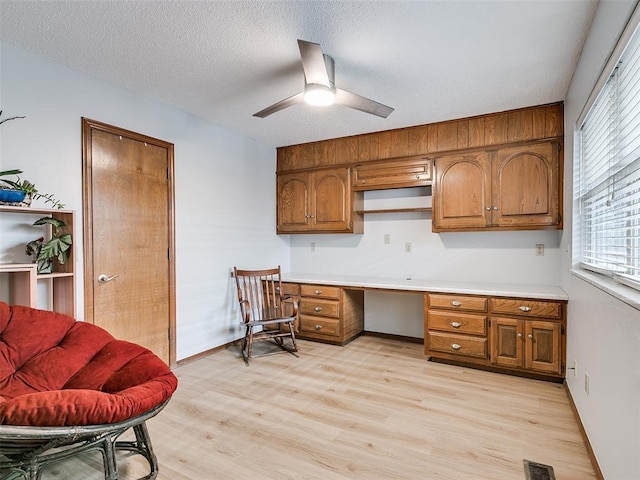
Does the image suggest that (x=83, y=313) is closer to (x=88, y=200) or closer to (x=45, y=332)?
(x=45, y=332)

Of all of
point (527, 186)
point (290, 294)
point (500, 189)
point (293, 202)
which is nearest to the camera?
point (527, 186)

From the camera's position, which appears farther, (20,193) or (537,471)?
(20,193)

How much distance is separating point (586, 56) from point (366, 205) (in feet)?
8.39

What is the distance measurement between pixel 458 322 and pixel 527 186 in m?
1.39

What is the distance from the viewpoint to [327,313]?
3.99m

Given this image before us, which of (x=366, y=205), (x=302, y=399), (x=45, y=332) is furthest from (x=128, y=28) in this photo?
(x=366, y=205)

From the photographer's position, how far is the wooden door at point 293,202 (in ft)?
14.6

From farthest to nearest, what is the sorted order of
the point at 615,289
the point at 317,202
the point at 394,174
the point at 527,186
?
the point at 317,202 < the point at 394,174 < the point at 527,186 < the point at 615,289

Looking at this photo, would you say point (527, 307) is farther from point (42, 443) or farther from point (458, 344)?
point (42, 443)

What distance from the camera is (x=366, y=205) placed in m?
4.39

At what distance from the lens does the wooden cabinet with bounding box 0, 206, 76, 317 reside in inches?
82.8

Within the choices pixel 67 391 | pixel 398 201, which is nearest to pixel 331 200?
pixel 398 201

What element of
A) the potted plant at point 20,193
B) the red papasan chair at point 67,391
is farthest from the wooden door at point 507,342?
the potted plant at point 20,193

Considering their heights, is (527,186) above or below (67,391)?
above
